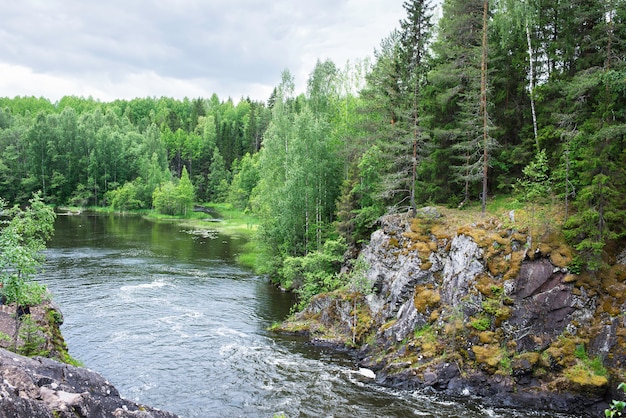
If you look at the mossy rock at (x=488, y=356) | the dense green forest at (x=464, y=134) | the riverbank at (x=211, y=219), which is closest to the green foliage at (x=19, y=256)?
the dense green forest at (x=464, y=134)

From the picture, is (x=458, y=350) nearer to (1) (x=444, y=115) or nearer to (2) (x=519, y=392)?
(2) (x=519, y=392)

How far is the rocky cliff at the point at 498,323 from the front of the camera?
21.8 metres

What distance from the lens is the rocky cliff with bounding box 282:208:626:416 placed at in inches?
857

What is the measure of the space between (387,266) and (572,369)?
1262cm

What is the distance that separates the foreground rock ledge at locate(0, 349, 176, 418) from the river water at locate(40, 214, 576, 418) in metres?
10.5

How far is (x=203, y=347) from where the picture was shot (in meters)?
28.3

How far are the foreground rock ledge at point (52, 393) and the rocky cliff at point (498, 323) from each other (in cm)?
1673

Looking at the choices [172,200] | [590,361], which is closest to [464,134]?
[590,361]

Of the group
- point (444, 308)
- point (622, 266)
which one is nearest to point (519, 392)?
point (444, 308)

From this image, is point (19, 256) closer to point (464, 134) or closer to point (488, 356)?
point (488, 356)

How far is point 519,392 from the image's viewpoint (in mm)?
21859

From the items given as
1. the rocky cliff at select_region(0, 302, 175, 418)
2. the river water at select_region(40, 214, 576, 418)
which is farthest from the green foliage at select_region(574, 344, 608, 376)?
the rocky cliff at select_region(0, 302, 175, 418)

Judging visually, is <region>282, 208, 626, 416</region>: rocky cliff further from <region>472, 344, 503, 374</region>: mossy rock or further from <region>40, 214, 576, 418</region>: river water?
<region>40, 214, 576, 418</region>: river water

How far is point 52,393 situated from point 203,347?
19.8 meters
